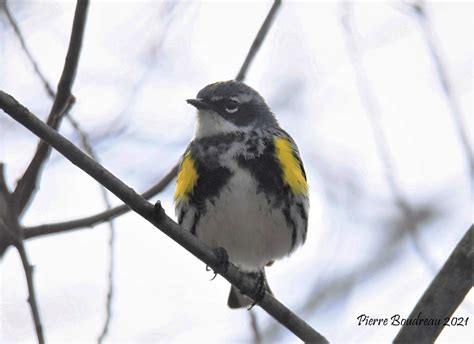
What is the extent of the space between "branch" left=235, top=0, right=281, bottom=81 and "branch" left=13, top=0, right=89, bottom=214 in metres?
1.22

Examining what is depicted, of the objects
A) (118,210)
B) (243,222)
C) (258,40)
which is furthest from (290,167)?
(118,210)

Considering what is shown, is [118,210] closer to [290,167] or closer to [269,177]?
[269,177]

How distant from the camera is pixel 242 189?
518 cm

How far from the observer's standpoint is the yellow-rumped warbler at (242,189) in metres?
5.23

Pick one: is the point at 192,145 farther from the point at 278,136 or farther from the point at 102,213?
the point at 102,213

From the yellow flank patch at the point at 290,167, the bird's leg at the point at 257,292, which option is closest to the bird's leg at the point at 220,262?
the bird's leg at the point at 257,292

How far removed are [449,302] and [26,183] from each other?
1.99 metres

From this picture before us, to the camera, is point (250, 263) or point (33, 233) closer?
point (33, 233)

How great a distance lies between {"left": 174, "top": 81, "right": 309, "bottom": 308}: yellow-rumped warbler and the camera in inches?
206

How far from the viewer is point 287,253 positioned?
5930 mm

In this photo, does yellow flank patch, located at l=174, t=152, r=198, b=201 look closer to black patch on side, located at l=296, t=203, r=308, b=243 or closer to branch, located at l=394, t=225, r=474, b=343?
black patch on side, located at l=296, t=203, r=308, b=243

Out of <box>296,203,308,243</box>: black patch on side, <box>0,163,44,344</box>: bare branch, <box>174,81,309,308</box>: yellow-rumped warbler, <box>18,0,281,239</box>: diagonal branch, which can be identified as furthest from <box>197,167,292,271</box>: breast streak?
<box>0,163,44,344</box>: bare branch

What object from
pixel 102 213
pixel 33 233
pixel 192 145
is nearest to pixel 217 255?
pixel 102 213

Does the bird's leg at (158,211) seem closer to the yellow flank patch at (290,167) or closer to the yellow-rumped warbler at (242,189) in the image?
the yellow-rumped warbler at (242,189)
